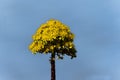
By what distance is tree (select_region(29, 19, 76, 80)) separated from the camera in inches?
2473

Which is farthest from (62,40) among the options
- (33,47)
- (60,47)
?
(33,47)

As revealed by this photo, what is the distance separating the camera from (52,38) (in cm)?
6275

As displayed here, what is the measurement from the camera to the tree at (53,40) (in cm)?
6281

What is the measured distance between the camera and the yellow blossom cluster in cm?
6284

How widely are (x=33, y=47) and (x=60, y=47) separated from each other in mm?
4864

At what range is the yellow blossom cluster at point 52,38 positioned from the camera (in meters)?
62.8

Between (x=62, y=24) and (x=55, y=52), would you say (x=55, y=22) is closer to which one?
(x=62, y=24)

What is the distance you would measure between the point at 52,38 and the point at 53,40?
0.49 meters

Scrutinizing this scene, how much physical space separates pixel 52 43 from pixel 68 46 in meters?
2.89

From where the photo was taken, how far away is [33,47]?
6506 cm

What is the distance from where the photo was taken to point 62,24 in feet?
210

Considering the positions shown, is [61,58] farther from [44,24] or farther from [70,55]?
[44,24]

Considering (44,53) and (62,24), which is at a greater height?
(62,24)

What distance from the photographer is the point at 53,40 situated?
207 feet
